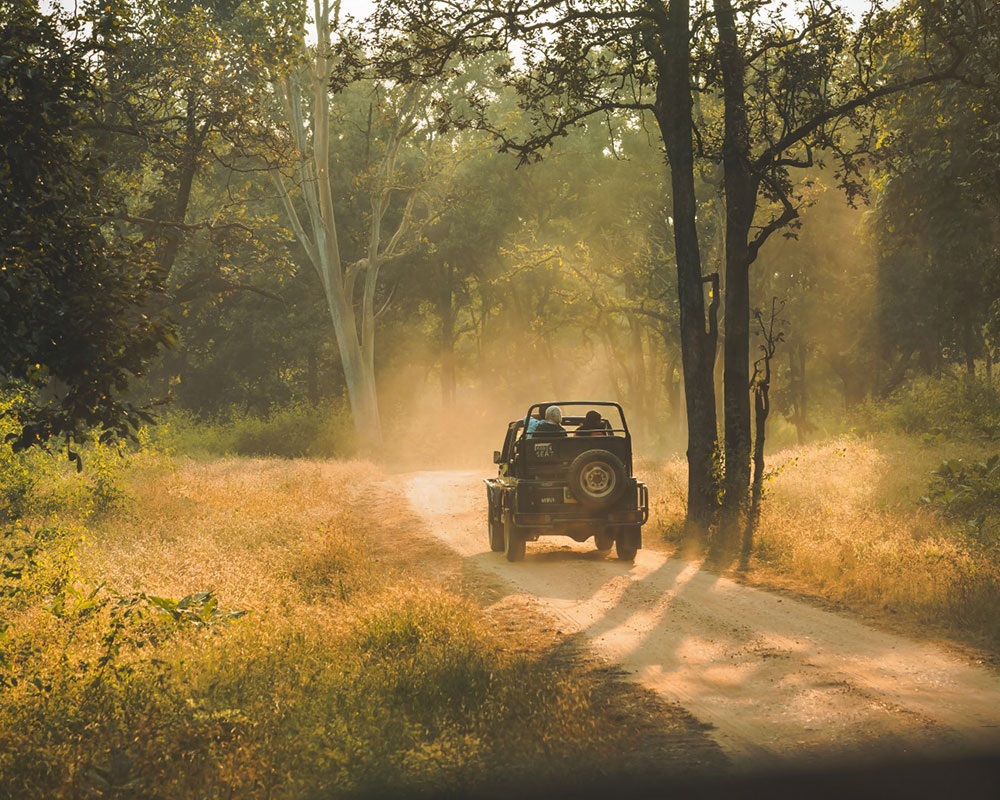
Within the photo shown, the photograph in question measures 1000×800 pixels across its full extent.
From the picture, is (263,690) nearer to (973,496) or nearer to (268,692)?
(268,692)

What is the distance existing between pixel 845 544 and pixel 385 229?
35.8 meters

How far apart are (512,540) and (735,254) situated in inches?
252

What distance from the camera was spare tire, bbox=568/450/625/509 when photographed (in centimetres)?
1294

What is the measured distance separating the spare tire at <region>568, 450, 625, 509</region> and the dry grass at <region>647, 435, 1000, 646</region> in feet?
6.96

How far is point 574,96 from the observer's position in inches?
656

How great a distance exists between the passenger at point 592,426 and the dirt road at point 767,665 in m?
1.86

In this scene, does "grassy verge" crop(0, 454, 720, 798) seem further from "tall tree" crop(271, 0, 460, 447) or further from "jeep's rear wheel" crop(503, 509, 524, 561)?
"tall tree" crop(271, 0, 460, 447)

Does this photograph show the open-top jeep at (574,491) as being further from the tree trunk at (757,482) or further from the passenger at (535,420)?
the tree trunk at (757,482)

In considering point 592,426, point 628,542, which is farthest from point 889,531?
point 592,426

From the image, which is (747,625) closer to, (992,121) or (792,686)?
(792,686)

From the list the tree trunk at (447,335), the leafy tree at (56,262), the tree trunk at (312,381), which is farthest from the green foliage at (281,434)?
the leafy tree at (56,262)

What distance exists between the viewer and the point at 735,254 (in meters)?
16.3

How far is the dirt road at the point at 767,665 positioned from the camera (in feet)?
19.8

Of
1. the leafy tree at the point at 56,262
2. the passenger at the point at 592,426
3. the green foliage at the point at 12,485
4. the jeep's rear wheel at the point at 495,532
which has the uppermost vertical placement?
the leafy tree at the point at 56,262
